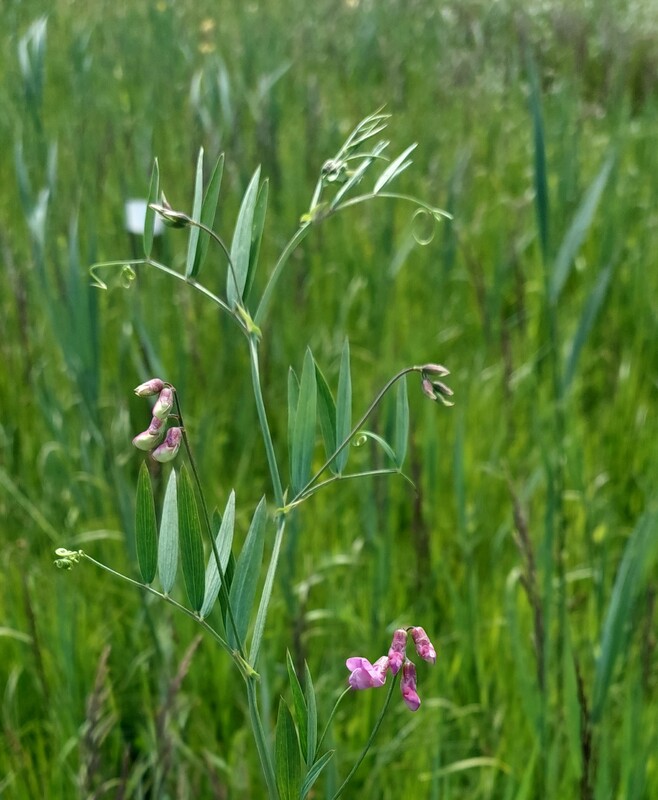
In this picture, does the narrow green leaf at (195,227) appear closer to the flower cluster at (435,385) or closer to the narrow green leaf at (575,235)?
the flower cluster at (435,385)

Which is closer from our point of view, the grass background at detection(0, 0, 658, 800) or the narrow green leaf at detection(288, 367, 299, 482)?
the narrow green leaf at detection(288, 367, 299, 482)

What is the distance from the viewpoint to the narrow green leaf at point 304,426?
38cm

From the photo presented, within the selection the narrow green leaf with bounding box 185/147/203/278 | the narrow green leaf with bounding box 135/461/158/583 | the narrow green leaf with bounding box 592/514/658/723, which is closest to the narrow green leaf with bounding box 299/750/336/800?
the narrow green leaf with bounding box 135/461/158/583

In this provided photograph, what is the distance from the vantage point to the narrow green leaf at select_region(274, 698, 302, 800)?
355 millimetres

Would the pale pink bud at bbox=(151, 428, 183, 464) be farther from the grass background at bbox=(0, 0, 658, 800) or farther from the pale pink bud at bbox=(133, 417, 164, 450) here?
the grass background at bbox=(0, 0, 658, 800)

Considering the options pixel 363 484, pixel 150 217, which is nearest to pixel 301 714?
pixel 150 217

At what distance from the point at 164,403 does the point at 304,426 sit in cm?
7

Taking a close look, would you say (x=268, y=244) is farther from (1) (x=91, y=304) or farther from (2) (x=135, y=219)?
(1) (x=91, y=304)

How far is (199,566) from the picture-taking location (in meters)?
0.38

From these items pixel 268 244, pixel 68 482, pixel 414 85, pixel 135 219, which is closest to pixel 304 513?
pixel 68 482

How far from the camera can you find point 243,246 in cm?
40

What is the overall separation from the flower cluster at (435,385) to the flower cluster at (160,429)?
10 centimetres

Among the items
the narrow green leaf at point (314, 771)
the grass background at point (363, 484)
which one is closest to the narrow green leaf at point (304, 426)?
the narrow green leaf at point (314, 771)

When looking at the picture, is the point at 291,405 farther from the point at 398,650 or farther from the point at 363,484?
the point at 363,484
